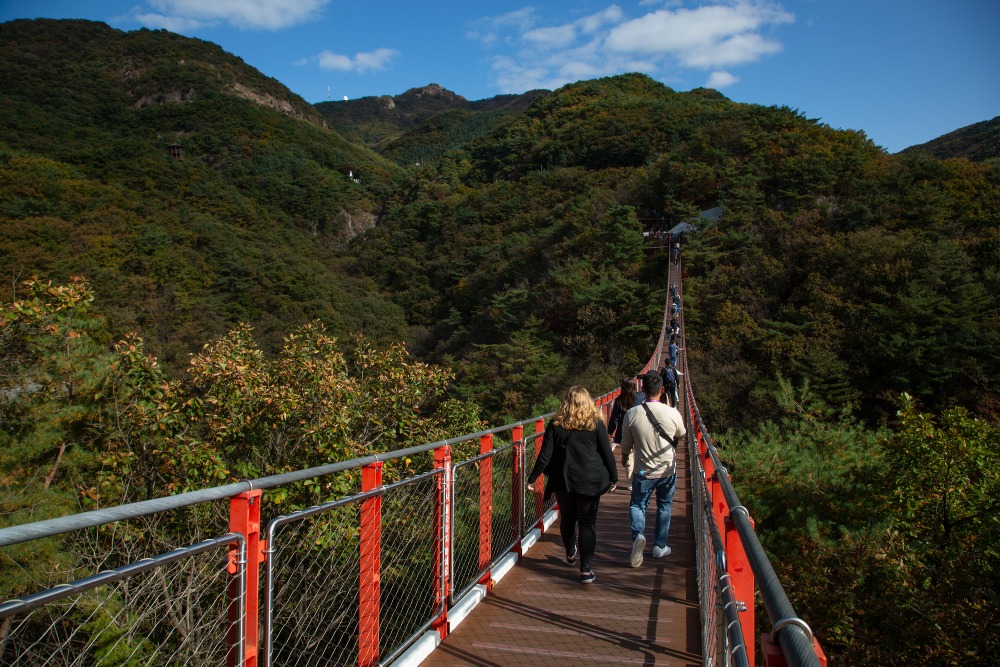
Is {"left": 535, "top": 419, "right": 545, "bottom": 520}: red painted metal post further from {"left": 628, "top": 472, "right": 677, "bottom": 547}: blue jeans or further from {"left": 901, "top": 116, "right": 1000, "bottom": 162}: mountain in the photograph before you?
{"left": 901, "top": 116, "right": 1000, "bottom": 162}: mountain

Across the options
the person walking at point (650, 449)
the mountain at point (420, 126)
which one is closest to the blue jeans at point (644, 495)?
the person walking at point (650, 449)

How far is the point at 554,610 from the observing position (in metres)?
4.11

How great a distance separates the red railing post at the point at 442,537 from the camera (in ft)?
11.7

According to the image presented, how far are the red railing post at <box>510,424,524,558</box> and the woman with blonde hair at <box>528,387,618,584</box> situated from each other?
65 centimetres

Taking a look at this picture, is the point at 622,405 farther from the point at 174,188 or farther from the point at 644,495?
the point at 174,188

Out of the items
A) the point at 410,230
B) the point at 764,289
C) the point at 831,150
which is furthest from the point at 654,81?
the point at 764,289

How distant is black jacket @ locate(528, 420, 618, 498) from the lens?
4379 millimetres

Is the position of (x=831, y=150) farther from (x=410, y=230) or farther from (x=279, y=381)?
(x=410, y=230)

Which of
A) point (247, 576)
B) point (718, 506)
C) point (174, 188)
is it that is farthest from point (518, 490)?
point (174, 188)

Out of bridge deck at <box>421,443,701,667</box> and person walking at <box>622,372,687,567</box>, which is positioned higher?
person walking at <box>622,372,687,567</box>

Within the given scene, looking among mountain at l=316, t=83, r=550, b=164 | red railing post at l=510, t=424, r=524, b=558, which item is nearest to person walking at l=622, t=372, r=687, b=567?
red railing post at l=510, t=424, r=524, b=558

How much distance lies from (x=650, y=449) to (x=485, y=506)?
1369 mm

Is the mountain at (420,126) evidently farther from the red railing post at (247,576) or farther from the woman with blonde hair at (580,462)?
the red railing post at (247,576)

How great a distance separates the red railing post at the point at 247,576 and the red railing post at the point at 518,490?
10.4ft
